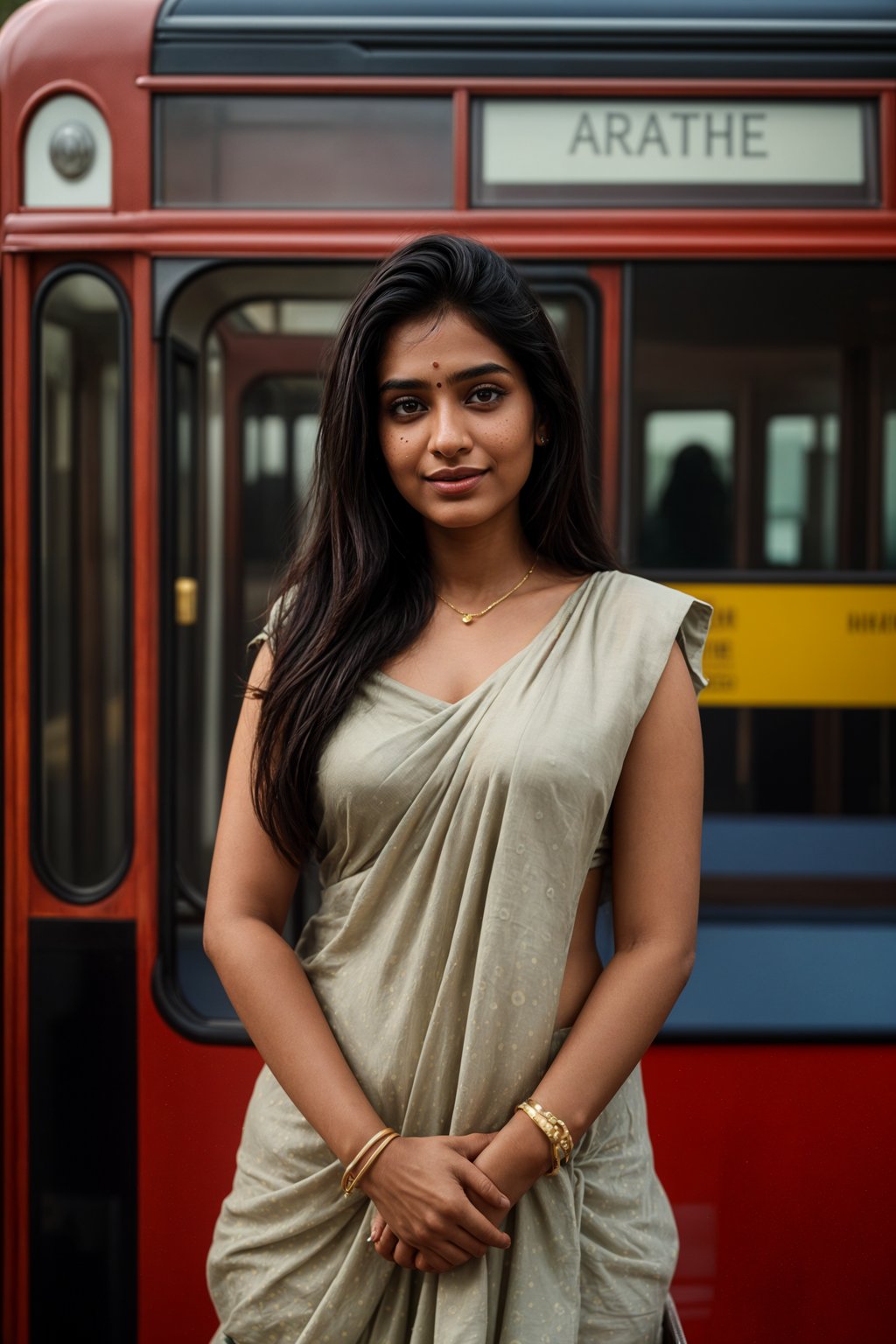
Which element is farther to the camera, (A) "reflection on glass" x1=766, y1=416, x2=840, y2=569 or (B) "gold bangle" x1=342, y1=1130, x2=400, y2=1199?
(A) "reflection on glass" x1=766, y1=416, x2=840, y2=569

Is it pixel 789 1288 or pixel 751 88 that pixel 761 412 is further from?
pixel 789 1288

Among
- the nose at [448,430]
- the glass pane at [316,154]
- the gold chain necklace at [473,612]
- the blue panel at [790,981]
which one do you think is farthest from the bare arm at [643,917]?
the glass pane at [316,154]

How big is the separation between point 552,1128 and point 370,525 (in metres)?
0.69

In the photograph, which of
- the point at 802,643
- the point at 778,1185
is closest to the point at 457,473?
the point at 802,643

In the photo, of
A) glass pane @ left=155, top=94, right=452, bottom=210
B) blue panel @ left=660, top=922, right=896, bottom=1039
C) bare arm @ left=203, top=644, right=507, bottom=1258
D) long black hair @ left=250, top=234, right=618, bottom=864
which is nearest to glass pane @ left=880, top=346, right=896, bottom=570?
blue panel @ left=660, top=922, right=896, bottom=1039

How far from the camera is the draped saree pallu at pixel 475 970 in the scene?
129 centimetres

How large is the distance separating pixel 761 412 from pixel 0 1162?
200 cm

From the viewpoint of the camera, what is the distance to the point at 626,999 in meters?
1.30

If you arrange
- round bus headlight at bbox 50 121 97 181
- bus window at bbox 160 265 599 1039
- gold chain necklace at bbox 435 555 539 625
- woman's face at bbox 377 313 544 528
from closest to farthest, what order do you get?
woman's face at bbox 377 313 544 528 → gold chain necklace at bbox 435 555 539 625 → round bus headlight at bbox 50 121 97 181 → bus window at bbox 160 265 599 1039

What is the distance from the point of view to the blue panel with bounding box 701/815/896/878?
92.6 inches

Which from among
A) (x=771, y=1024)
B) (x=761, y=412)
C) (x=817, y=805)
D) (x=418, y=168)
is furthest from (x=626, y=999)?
(x=418, y=168)

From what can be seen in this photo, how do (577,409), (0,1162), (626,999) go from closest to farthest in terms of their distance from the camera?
1. (626,999)
2. (577,409)
3. (0,1162)

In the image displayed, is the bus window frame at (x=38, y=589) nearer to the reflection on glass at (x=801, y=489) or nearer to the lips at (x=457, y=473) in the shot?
the lips at (x=457, y=473)

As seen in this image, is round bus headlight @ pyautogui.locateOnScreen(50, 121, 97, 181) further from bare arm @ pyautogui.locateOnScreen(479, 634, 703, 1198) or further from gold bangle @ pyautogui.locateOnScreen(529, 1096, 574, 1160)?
gold bangle @ pyautogui.locateOnScreen(529, 1096, 574, 1160)
